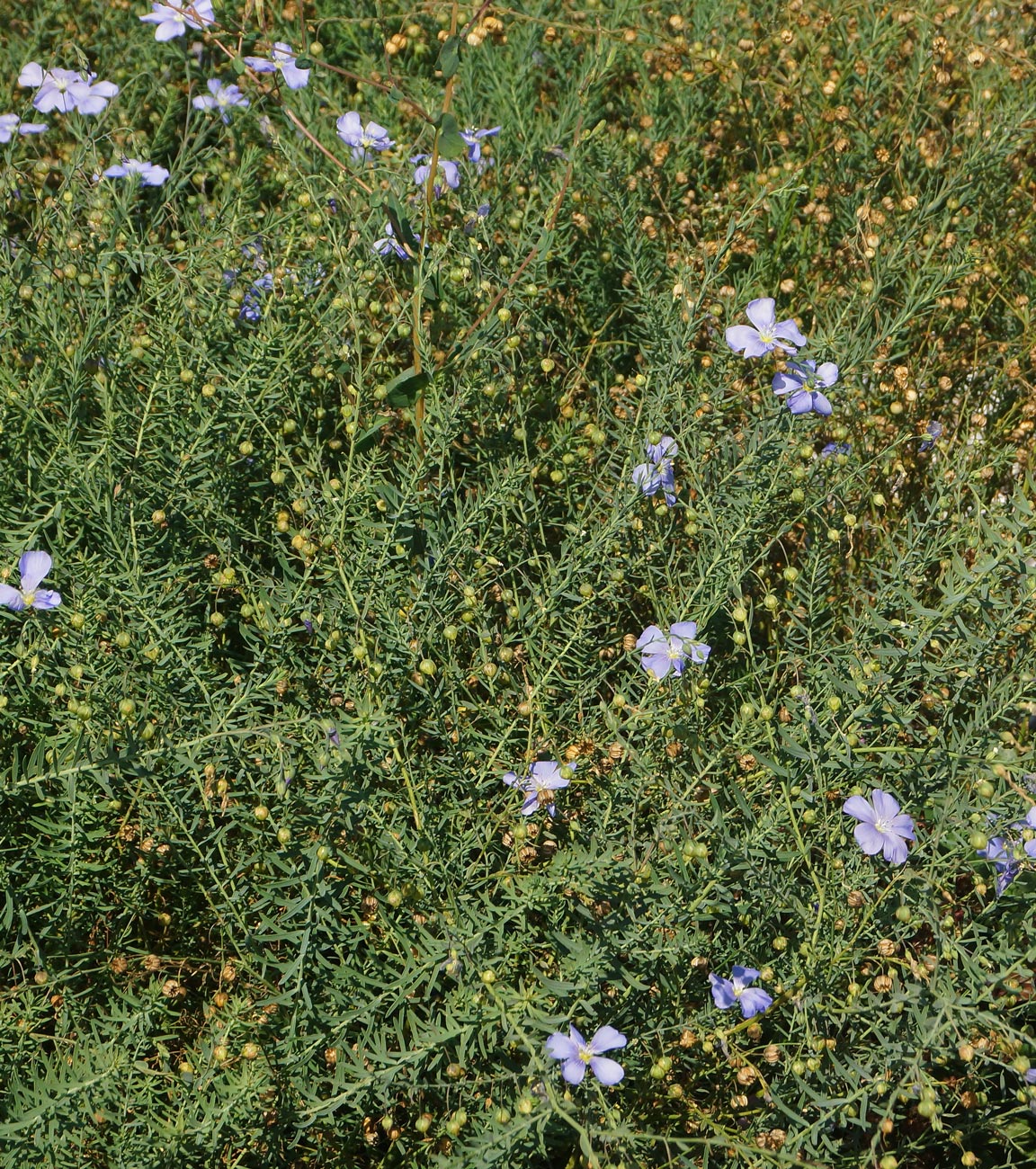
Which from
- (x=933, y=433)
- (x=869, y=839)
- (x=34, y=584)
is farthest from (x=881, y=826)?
(x=34, y=584)

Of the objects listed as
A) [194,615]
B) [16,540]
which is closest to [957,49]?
[194,615]

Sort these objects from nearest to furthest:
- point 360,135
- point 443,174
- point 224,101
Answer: point 443,174 → point 360,135 → point 224,101

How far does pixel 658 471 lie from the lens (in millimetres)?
2648

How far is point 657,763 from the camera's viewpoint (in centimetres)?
239

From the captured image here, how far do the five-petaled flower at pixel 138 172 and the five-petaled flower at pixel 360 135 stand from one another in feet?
1.63

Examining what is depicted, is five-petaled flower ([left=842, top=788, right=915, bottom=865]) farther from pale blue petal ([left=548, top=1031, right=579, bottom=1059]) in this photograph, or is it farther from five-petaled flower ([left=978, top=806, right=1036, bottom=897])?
pale blue petal ([left=548, top=1031, right=579, bottom=1059])

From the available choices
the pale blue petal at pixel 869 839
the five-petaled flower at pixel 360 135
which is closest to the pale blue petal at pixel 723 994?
the pale blue petal at pixel 869 839

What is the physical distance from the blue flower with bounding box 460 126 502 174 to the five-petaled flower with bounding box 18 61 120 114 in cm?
98

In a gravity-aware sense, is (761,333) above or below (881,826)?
above

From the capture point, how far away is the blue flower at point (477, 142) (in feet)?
10.9

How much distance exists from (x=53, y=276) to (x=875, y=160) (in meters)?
2.34

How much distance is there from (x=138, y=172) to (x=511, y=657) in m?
1.68

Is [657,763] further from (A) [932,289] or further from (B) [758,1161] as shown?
(A) [932,289]

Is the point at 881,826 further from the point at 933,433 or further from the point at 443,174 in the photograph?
the point at 443,174
